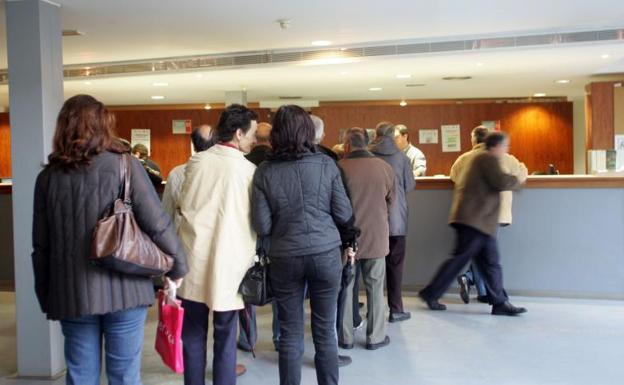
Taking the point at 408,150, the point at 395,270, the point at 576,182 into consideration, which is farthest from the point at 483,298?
the point at 408,150

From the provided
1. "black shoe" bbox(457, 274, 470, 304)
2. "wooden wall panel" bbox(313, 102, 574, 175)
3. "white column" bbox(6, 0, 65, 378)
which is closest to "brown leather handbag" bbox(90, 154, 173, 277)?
"white column" bbox(6, 0, 65, 378)

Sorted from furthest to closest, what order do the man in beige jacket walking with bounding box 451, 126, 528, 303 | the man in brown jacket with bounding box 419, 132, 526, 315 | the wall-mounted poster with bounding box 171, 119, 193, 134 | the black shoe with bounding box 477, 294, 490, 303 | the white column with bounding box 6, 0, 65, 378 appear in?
the wall-mounted poster with bounding box 171, 119, 193, 134, the black shoe with bounding box 477, 294, 490, 303, the man in beige jacket walking with bounding box 451, 126, 528, 303, the man in brown jacket with bounding box 419, 132, 526, 315, the white column with bounding box 6, 0, 65, 378

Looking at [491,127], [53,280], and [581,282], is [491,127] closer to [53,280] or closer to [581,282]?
[581,282]

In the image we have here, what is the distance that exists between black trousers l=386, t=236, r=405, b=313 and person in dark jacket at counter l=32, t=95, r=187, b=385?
8.79ft

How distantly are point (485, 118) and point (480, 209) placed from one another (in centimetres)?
591

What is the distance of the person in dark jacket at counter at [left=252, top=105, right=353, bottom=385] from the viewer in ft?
9.15

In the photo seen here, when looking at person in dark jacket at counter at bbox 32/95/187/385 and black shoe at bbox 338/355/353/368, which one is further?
black shoe at bbox 338/355/353/368

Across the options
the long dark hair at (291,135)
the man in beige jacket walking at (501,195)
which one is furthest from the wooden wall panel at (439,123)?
the long dark hair at (291,135)

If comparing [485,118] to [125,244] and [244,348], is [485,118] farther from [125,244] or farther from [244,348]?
[125,244]

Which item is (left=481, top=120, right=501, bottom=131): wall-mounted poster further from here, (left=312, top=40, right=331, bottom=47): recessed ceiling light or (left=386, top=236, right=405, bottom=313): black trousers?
(left=386, top=236, right=405, bottom=313): black trousers

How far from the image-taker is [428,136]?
9906 mm

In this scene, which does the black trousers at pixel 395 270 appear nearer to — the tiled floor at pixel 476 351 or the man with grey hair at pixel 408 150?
the tiled floor at pixel 476 351

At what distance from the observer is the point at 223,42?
5.92 meters

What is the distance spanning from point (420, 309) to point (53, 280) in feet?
11.4
